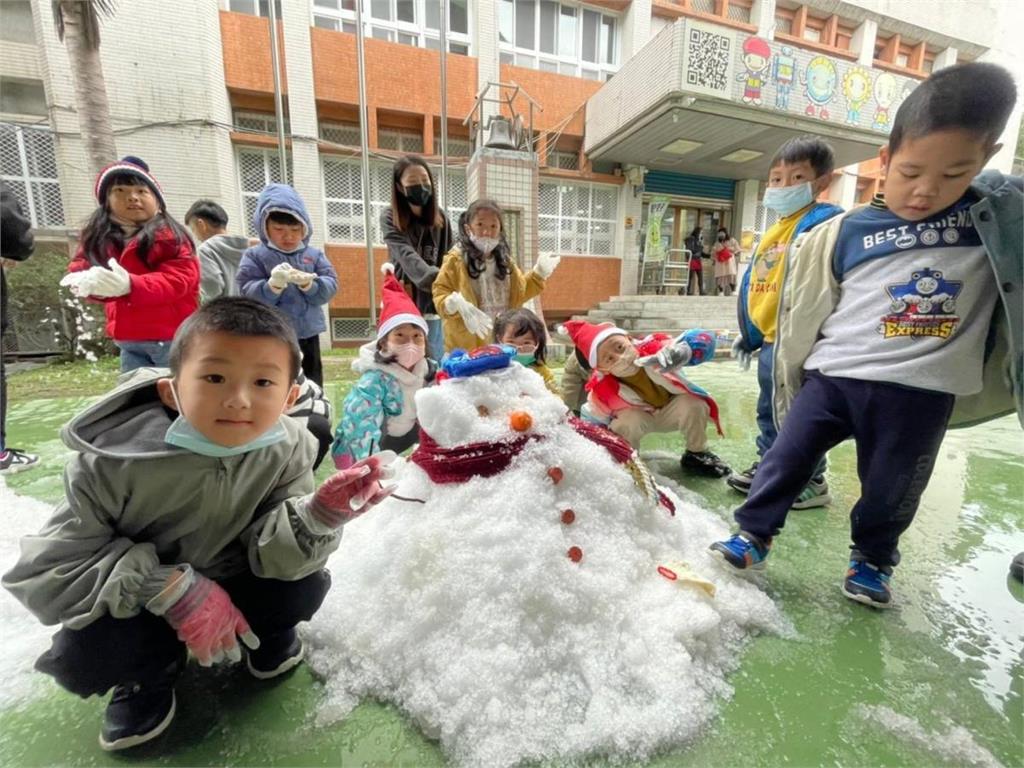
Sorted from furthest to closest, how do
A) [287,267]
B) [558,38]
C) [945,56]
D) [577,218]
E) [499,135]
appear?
[945,56] → [577,218] → [558,38] → [499,135] → [287,267]

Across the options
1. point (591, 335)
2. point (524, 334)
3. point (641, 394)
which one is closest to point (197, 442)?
point (524, 334)

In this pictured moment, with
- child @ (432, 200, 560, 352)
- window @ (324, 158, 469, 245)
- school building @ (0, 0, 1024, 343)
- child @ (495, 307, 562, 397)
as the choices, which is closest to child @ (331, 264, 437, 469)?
child @ (495, 307, 562, 397)

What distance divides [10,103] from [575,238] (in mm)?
9065

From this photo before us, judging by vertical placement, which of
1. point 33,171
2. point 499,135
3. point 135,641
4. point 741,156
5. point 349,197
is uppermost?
point 741,156

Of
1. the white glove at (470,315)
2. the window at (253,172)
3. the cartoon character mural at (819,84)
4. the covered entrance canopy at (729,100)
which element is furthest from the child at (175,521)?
the cartoon character mural at (819,84)

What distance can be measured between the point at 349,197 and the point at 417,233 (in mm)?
6218

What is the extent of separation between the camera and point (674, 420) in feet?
7.93

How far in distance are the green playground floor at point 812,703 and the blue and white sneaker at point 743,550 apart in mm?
113

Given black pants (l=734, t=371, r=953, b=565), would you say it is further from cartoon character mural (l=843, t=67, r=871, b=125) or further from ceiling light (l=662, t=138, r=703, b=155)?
cartoon character mural (l=843, t=67, r=871, b=125)

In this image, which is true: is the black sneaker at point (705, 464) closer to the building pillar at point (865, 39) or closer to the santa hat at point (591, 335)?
the santa hat at point (591, 335)

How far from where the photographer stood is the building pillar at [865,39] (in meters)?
10.9

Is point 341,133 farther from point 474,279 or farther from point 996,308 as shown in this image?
point 996,308

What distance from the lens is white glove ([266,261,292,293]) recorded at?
2.29 m

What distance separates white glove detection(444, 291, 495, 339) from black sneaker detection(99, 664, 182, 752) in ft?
6.32
